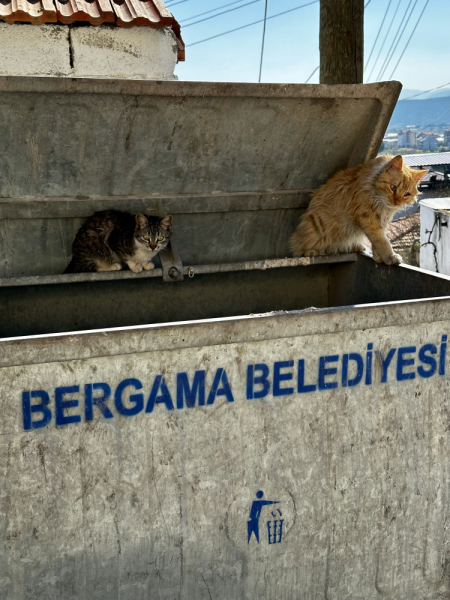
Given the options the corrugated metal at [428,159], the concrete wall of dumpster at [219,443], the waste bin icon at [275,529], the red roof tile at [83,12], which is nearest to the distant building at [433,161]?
the corrugated metal at [428,159]

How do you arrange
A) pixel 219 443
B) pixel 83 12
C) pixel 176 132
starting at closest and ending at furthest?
pixel 219 443 → pixel 176 132 → pixel 83 12

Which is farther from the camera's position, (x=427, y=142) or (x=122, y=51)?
(x=427, y=142)

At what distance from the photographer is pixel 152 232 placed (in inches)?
132

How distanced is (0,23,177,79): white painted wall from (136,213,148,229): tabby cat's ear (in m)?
3.07

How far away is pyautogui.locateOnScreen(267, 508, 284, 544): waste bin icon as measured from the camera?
2.24 meters

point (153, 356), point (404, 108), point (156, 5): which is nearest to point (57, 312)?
point (153, 356)

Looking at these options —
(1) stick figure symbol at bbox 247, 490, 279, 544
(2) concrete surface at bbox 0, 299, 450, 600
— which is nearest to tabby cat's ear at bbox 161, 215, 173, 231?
(2) concrete surface at bbox 0, 299, 450, 600

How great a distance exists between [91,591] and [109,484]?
405 millimetres

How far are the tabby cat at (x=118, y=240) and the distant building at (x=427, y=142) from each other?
64559 mm

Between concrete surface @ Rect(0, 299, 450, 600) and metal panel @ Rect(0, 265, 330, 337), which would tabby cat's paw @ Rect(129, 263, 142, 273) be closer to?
metal panel @ Rect(0, 265, 330, 337)

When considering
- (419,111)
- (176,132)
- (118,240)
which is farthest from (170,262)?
(419,111)

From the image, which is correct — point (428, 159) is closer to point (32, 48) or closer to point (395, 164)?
point (32, 48)

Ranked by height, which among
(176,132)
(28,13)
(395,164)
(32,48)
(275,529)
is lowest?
(275,529)

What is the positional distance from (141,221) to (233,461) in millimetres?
1680
